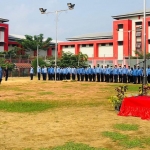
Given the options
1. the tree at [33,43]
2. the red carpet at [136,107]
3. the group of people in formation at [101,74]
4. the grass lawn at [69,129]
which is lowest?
the grass lawn at [69,129]

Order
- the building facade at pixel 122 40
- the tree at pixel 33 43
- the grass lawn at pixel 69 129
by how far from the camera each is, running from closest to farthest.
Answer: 1. the grass lawn at pixel 69 129
2. the building facade at pixel 122 40
3. the tree at pixel 33 43

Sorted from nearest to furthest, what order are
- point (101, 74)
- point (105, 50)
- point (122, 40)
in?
point (101, 74) → point (122, 40) → point (105, 50)

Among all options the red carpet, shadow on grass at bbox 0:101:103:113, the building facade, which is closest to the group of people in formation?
shadow on grass at bbox 0:101:103:113

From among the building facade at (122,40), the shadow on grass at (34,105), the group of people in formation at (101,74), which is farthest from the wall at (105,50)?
the shadow on grass at (34,105)

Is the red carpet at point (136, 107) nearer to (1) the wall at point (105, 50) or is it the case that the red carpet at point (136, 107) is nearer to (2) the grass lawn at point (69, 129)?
(2) the grass lawn at point (69, 129)

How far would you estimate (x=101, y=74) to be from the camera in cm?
2941

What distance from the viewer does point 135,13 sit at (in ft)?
175

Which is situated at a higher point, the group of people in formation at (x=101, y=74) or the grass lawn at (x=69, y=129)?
the group of people in formation at (x=101, y=74)

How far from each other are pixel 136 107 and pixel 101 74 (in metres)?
19.5

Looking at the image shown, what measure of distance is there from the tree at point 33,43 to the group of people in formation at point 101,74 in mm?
26666

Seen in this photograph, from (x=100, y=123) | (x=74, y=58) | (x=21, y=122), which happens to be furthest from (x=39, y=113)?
(x=74, y=58)

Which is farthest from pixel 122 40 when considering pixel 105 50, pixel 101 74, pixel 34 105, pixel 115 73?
pixel 34 105

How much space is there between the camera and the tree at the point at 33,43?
59.2m

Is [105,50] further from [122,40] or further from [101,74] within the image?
[101,74]
